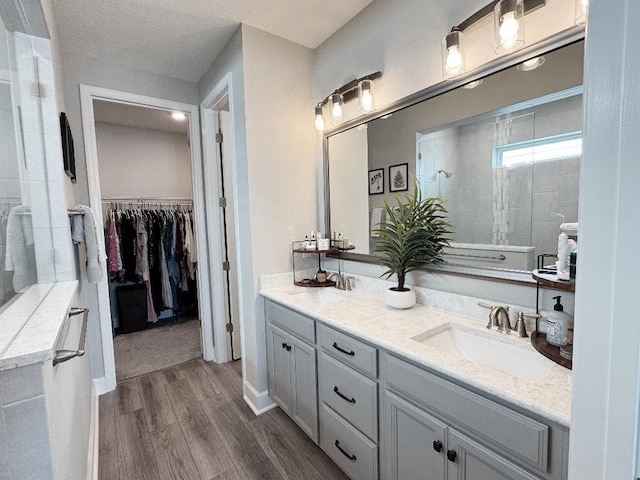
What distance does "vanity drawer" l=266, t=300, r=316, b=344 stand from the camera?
5.69 ft

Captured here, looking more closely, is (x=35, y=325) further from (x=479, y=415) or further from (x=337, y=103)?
(x=337, y=103)

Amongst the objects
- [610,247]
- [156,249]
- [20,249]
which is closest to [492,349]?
[610,247]

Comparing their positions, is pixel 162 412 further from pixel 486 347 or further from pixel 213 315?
pixel 486 347

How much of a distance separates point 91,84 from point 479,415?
3235 mm

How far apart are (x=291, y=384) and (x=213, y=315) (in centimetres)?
134

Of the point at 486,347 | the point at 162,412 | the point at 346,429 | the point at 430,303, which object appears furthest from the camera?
the point at 162,412

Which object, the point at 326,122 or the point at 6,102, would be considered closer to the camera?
the point at 6,102

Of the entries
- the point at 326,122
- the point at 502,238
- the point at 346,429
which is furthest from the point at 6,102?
the point at 502,238

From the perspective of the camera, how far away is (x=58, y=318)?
3.09 feet

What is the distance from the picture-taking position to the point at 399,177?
6.18 feet

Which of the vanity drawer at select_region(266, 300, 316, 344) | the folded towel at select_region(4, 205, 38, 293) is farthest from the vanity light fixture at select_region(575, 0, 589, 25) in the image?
the folded towel at select_region(4, 205, 38, 293)

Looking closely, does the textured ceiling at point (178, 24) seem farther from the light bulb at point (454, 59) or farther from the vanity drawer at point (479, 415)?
the vanity drawer at point (479, 415)

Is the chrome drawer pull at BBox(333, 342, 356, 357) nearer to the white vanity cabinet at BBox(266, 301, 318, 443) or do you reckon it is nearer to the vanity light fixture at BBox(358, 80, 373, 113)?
the white vanity cabinet at BBox(266, 301, 318, 443)

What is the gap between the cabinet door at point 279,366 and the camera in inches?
77.6
